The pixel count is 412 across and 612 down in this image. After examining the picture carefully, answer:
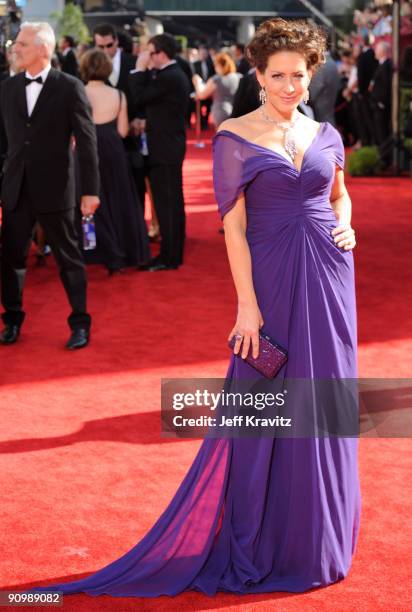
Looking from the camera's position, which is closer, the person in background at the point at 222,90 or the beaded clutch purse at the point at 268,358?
the beaded clutch purse at the point at 268,358

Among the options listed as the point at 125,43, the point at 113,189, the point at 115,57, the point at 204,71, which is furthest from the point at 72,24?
the point at 113,189

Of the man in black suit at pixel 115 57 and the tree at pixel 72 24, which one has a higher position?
the man in black suit at pixel 115 57

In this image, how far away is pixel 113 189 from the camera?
858 cm

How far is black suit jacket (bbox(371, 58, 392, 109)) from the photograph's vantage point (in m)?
15.1

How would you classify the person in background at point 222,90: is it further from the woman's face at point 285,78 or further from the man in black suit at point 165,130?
the woman's face at point 285,78

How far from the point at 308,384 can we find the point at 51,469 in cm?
158

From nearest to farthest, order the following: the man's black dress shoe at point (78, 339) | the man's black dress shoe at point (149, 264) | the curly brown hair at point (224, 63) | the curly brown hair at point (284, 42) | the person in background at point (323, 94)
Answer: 1. the curly brown hair at point (284, 42)
2. the man's black dress shoe at point (78, 339)
3. the man's black dress shoe at point (149, 264)
4. the person in background at point (323, 94)
5. the curly brown hair at point (224, 63)

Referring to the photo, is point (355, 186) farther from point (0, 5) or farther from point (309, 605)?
point (309, 605)

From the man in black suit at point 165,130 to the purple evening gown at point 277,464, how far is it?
5140mm

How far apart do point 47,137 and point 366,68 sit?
36.8 feet

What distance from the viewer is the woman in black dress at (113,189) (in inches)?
323

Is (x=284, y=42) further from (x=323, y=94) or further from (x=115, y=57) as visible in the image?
(x=323, y=94)

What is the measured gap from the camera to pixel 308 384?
Answer: 3.33 m

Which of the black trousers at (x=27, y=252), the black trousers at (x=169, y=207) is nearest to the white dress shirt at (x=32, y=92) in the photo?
the black trousers at (x=27, y=252)
